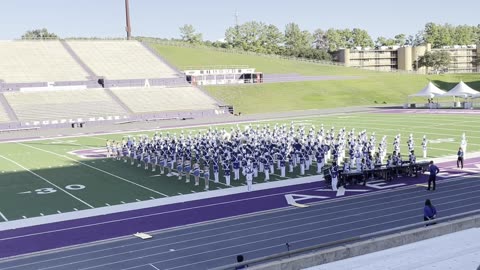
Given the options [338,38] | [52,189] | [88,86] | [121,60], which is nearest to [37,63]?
[88,86]

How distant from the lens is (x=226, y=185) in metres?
19.2

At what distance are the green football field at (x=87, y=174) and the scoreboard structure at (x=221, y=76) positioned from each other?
77.0 ft

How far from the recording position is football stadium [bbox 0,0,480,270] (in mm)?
11000

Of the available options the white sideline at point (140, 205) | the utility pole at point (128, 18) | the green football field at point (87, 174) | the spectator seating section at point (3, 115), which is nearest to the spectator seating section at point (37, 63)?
the spectator seating section at point (3, 115)

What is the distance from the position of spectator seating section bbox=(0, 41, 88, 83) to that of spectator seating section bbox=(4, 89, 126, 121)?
3086 millimetres

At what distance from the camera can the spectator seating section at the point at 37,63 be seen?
53.9m

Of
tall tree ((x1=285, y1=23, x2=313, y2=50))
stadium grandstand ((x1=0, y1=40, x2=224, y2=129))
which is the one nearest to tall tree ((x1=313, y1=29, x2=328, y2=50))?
tall tree ((x1=285, y1=23, x2=313, y2=50))

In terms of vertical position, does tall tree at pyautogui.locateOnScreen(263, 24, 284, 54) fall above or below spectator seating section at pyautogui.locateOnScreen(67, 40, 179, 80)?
above

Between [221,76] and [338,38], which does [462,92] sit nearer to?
[221,76]

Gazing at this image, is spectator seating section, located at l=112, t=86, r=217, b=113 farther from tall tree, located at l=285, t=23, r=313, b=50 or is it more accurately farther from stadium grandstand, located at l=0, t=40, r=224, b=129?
tall tree, located at l=285, t=23, r=313, b=50

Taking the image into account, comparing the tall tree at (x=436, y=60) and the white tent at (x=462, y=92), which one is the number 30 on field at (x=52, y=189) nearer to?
the white tent at (x=462, y=92)

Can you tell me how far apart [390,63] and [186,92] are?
62.7 metres

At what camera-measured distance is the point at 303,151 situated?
840 inches

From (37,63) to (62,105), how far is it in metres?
12.3
